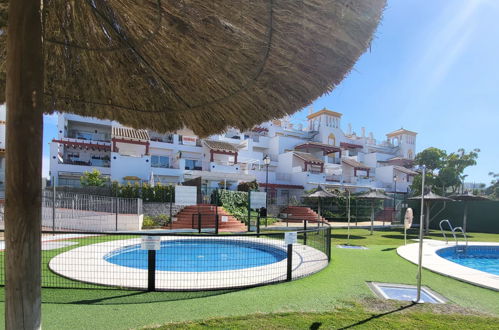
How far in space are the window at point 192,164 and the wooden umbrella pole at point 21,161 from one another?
99.3ft

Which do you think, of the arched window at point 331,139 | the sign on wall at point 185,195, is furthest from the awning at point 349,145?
the sign on wall at point 185,195

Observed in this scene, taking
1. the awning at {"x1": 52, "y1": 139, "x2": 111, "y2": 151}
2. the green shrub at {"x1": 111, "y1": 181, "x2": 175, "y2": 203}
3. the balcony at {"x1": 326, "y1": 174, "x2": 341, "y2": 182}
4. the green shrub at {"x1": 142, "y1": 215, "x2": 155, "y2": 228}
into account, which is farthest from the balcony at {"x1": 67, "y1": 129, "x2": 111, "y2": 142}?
the balcony at {"x1": 326, "y1": 174, "x2": 341, "y2": 182}

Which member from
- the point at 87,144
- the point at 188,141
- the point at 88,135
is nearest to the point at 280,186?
the point at 188,141

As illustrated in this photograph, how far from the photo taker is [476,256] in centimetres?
1182

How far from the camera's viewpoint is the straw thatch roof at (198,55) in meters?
1.87

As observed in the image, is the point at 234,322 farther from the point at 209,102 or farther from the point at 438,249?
the point at 438,249

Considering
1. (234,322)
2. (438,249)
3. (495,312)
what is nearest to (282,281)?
(234,322)

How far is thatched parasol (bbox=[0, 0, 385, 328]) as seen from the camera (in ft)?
4.67

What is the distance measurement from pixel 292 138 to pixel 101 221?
2972cm

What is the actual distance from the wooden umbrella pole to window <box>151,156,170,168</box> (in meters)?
29.7

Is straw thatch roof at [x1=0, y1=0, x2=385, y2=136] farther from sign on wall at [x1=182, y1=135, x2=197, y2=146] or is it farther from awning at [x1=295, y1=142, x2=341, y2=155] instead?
awning at [x1=295, y1=142, x2=341, y2=155]

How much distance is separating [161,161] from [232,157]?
759 cm

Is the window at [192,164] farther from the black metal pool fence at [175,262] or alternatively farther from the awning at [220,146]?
the black metal pool fence at [175,262]

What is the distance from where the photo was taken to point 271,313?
4273 millimetres
